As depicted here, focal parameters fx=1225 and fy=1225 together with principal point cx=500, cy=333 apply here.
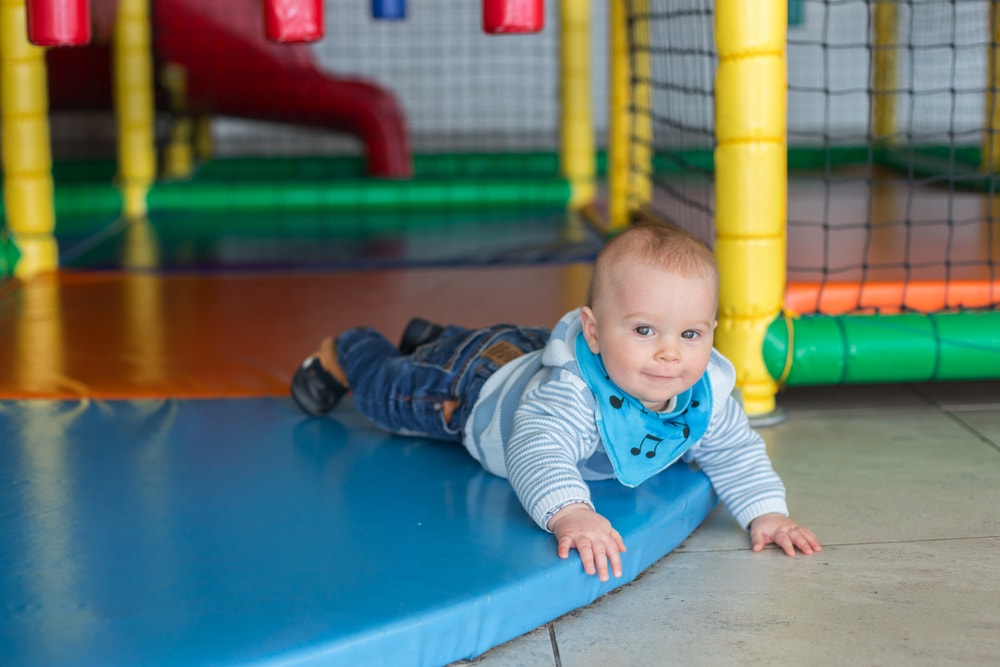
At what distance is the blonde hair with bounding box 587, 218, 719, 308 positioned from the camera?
1280 mm

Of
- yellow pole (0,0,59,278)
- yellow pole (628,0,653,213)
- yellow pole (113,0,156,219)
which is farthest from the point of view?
yellow pole (113,0,156,219)

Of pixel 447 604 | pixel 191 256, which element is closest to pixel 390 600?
pixel 447 604

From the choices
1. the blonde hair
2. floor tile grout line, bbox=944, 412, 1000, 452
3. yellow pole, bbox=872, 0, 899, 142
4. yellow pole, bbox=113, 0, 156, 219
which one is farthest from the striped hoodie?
yellow pole, bbox=872, 0, 899, 142

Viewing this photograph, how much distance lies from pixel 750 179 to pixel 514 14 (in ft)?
1.42

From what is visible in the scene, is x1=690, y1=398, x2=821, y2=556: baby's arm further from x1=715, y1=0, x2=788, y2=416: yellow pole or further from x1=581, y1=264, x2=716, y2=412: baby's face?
x1=715, y1=0, x2=788, y2=416: yellow pole

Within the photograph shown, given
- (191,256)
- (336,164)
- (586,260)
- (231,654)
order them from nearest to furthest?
(231,654), (586,260), (191,256), (336,164)

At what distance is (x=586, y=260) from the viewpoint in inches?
118

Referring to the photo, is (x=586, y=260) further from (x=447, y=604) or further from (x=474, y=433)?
(x=447, y=604)

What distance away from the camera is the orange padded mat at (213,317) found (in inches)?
76.9

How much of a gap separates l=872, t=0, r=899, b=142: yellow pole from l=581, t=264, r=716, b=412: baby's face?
3.82 meters

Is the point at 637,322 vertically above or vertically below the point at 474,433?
above

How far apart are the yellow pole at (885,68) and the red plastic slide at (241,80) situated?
1928 millimetres

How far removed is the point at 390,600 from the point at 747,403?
0.90m

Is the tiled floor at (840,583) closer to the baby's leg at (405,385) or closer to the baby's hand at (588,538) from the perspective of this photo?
the baby's hand at (588,538)
